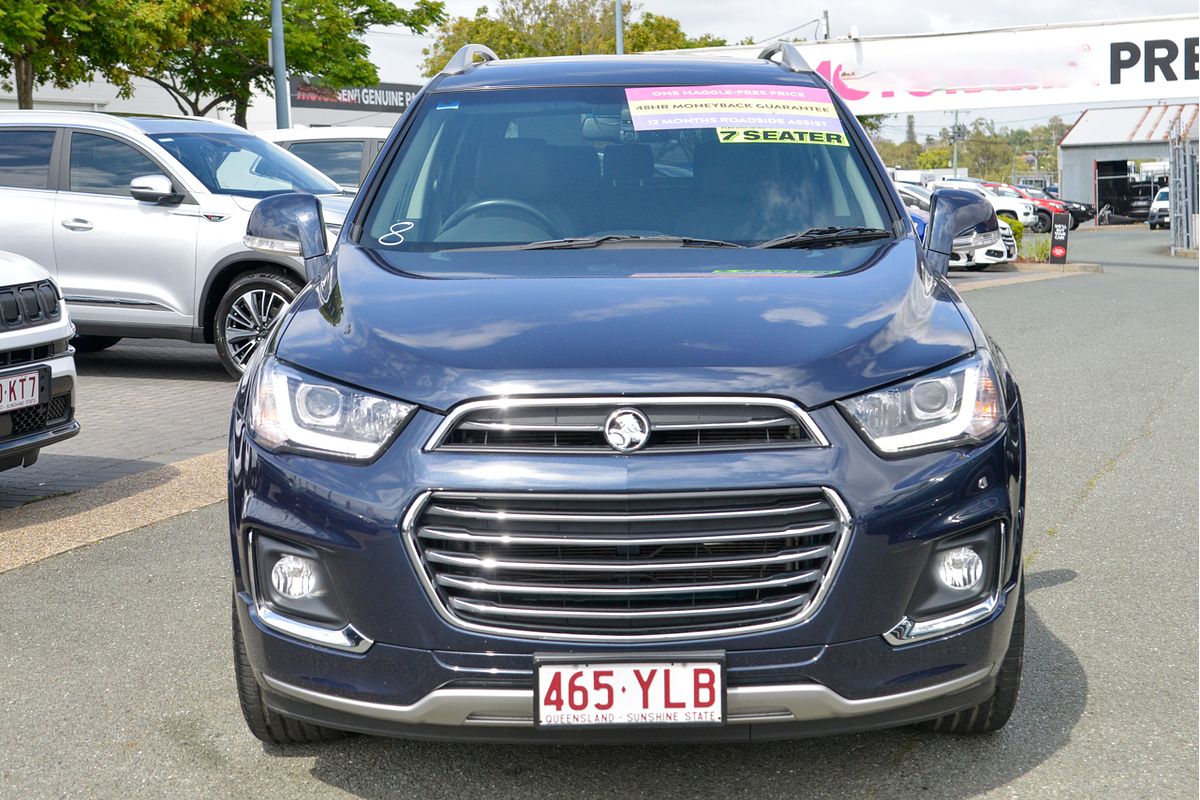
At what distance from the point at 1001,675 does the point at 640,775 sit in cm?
91

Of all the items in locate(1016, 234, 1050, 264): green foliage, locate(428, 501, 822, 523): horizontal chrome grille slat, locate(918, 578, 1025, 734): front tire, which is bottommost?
locate(918, 578, 1025, 734): front tire

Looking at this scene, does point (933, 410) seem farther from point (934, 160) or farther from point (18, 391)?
point (934, 160)

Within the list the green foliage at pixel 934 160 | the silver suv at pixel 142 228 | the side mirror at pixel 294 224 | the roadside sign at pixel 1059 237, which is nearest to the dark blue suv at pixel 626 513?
the side mirror at pixel 294 224

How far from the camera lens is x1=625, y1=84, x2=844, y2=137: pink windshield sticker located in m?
4.44

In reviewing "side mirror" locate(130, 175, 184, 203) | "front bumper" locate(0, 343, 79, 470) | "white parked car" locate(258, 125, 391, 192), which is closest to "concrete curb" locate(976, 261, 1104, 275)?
"white parked car" locate(258, 125, 391, 192)

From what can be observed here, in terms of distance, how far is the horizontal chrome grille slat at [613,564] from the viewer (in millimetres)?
2879

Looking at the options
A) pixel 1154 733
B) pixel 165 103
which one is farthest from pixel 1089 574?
pixel 165 103

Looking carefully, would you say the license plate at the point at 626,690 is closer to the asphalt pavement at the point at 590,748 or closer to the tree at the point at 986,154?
the asphalt pavement at the point at 590,748

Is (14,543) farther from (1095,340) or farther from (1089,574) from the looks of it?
(1095,340)

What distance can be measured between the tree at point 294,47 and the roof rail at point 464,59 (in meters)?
23.3

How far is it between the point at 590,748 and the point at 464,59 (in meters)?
2.66

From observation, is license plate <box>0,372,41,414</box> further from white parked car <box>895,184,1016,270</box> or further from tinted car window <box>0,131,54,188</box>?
white parked car <box>895,184,1016,270</box>

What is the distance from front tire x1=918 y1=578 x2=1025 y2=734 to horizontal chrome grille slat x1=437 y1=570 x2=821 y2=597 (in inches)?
28.9

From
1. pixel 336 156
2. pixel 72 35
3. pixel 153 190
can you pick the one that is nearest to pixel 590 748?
pixel 153 190
